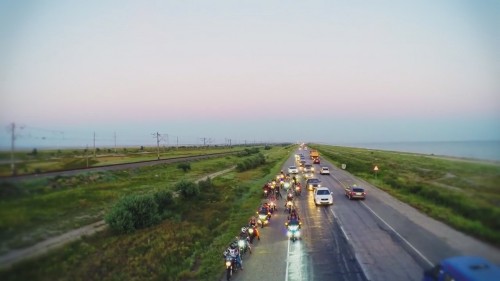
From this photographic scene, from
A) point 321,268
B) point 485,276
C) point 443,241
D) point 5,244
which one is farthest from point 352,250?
point 5,244

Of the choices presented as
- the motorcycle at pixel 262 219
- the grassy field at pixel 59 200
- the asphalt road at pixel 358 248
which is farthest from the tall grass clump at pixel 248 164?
the motorcycle at pixel 262 219

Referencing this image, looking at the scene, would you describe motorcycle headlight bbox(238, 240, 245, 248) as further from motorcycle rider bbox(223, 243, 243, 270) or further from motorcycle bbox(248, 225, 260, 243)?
motorcycle bbox(248, 225, 260, 243)

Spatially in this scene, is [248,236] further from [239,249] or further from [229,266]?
[229,266]

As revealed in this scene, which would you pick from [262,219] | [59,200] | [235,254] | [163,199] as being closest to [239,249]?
[235,254]

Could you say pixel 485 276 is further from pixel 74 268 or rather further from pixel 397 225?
pixel 74 268

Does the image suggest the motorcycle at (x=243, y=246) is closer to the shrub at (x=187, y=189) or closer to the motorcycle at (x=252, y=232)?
→ the motorcycle at (x=252, y=232)
